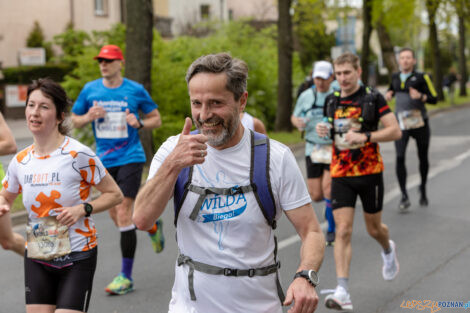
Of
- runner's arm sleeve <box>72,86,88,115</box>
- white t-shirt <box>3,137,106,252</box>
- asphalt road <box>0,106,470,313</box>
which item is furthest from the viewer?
runner's arm sleeve <box>72,86,88,115</box>

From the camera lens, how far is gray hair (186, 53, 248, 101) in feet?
9.18

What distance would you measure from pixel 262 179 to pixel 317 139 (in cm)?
518

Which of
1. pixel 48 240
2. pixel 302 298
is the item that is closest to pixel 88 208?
pixel 48 240

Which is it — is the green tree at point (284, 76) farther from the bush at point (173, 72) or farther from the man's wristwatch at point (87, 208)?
the man's wristwatch at point (87, 208)

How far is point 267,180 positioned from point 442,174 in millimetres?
10708

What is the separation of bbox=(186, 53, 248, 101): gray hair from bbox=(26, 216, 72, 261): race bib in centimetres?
158

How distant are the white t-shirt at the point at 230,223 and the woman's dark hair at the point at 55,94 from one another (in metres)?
1.41

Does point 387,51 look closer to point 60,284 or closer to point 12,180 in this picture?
point 12,180

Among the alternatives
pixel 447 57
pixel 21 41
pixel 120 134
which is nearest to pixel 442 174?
pixel 120 134

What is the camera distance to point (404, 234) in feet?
27.2

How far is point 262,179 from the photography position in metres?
2.91

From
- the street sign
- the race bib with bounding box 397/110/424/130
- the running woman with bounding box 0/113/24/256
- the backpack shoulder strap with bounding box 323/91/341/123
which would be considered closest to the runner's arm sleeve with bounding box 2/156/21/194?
the running woman with bounding box 0/113/24/256

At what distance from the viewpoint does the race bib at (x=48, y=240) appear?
12.9ft

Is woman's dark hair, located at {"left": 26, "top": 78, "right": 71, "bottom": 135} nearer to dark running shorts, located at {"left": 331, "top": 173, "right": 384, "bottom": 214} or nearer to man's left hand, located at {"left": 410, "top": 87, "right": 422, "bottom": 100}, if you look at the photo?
dark running shorts, located at {"left": 331, "top": 173, "right": 384, "bottom": 214}
